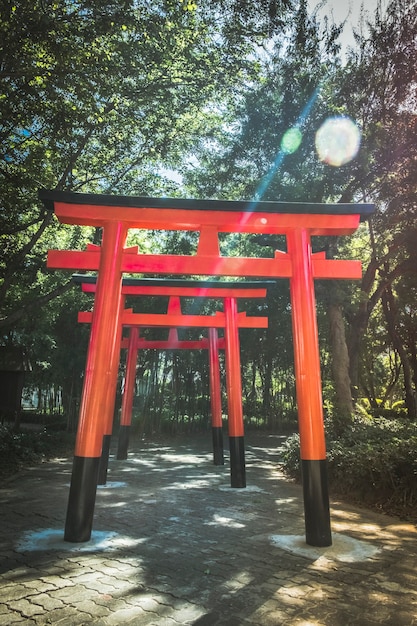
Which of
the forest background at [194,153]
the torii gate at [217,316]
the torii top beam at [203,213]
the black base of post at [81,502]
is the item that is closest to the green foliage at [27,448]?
the forest background at [194,153]

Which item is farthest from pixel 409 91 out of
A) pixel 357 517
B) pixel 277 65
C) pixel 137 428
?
pixel 137 428

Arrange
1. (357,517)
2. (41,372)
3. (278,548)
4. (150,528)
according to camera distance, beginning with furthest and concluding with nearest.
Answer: (41,372) → (357,517) → (150,528) → (278,548)

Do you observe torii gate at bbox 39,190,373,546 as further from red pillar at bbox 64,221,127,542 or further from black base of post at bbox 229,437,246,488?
black base of post at bbox 229,437,246,488

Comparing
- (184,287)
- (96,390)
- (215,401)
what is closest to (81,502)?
(96,390)

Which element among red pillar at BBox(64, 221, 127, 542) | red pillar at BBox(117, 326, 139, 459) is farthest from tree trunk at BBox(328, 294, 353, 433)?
red pillar at BBox(64, 221, 127, 542)

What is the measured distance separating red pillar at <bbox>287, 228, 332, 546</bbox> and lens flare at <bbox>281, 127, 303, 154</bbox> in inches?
268

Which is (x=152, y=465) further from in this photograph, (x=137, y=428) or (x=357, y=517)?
(x=137, y=428)

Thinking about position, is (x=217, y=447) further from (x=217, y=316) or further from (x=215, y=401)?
(x=217, y=316)

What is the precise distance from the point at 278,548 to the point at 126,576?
4.87ft

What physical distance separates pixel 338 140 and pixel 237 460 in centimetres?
772

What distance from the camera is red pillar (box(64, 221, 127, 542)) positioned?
412cm

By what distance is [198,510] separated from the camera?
5.61m

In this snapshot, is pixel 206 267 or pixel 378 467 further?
pixel 378 467

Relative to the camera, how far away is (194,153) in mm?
11750
